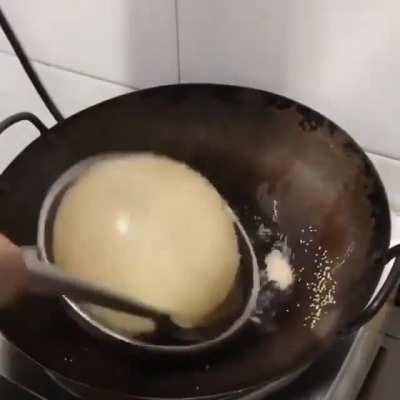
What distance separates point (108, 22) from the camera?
0.58 meters

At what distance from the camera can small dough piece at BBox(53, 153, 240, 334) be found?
45cm

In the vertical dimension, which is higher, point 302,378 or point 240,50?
point 240,50

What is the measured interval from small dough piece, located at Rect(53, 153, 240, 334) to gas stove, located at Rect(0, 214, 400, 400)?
0.07 m

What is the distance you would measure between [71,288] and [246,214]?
0.57 ft

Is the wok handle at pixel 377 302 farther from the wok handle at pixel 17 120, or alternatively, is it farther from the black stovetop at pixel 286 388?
the wok handle at pixel 17 120

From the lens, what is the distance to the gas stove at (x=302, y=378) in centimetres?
47

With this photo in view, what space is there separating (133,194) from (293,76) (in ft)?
0.53

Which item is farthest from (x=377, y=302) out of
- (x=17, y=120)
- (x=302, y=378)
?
(x=17, y=120)

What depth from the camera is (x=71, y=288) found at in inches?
16.1

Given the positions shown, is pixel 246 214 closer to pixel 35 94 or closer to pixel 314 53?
pixel 314 53

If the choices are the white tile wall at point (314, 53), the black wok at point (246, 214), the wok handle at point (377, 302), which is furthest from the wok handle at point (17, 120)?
the wok handle at point (377, 302)

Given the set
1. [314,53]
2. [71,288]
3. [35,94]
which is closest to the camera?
[71,288]

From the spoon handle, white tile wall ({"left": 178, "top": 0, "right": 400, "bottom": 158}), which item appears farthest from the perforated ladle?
white tile wall ({"left": 178, "top": 0, "right": 400, "bottom": 158})

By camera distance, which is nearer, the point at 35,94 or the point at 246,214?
the point at 246,214
